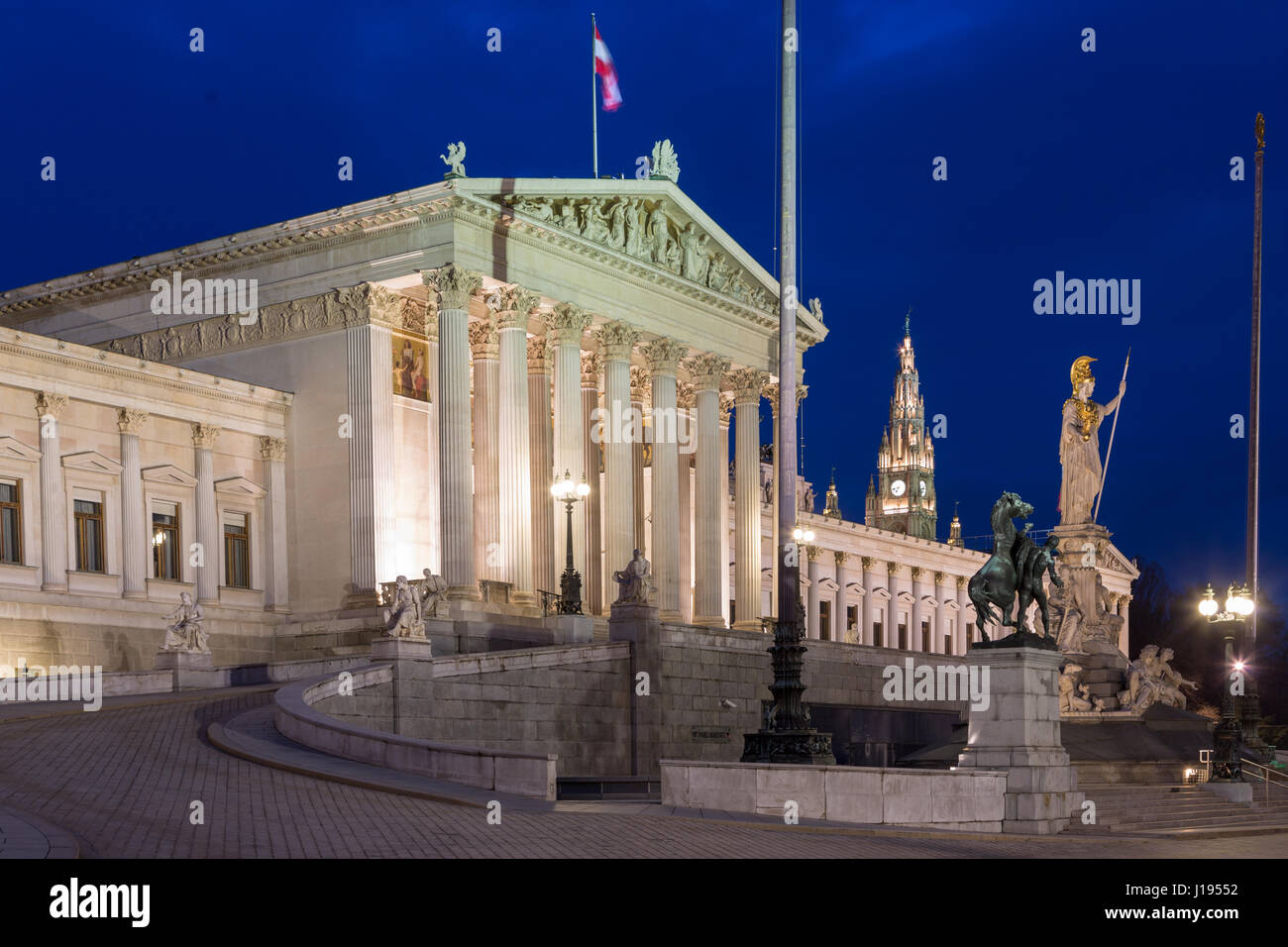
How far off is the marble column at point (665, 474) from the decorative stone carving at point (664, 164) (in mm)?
5748

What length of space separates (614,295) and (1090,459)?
23.6 meters

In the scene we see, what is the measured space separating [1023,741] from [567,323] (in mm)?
32994

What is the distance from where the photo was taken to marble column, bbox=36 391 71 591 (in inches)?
1881

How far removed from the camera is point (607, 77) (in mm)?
55219

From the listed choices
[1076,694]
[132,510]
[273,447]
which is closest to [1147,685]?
[1076,694]

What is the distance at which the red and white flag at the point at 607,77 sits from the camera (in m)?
55.2

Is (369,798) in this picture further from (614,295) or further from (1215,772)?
(614,295)

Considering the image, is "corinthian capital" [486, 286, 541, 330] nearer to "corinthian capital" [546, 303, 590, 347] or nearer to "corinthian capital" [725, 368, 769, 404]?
"corinthian capital" [546, 303, 590, 347]

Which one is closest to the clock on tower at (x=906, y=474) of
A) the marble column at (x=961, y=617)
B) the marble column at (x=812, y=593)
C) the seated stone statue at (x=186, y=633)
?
the marble column at (x=961, y=617)

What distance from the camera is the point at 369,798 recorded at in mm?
22250

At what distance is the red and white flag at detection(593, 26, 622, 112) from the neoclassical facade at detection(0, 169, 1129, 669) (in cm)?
275

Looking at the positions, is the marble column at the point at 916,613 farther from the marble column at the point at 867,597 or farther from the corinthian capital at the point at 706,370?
the corinthian capital at the point at 706,370

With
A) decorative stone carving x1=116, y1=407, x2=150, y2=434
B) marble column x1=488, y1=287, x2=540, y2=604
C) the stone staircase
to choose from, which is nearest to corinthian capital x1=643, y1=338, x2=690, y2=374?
marble column x1=488, y1=287, x2=540, y2=604
